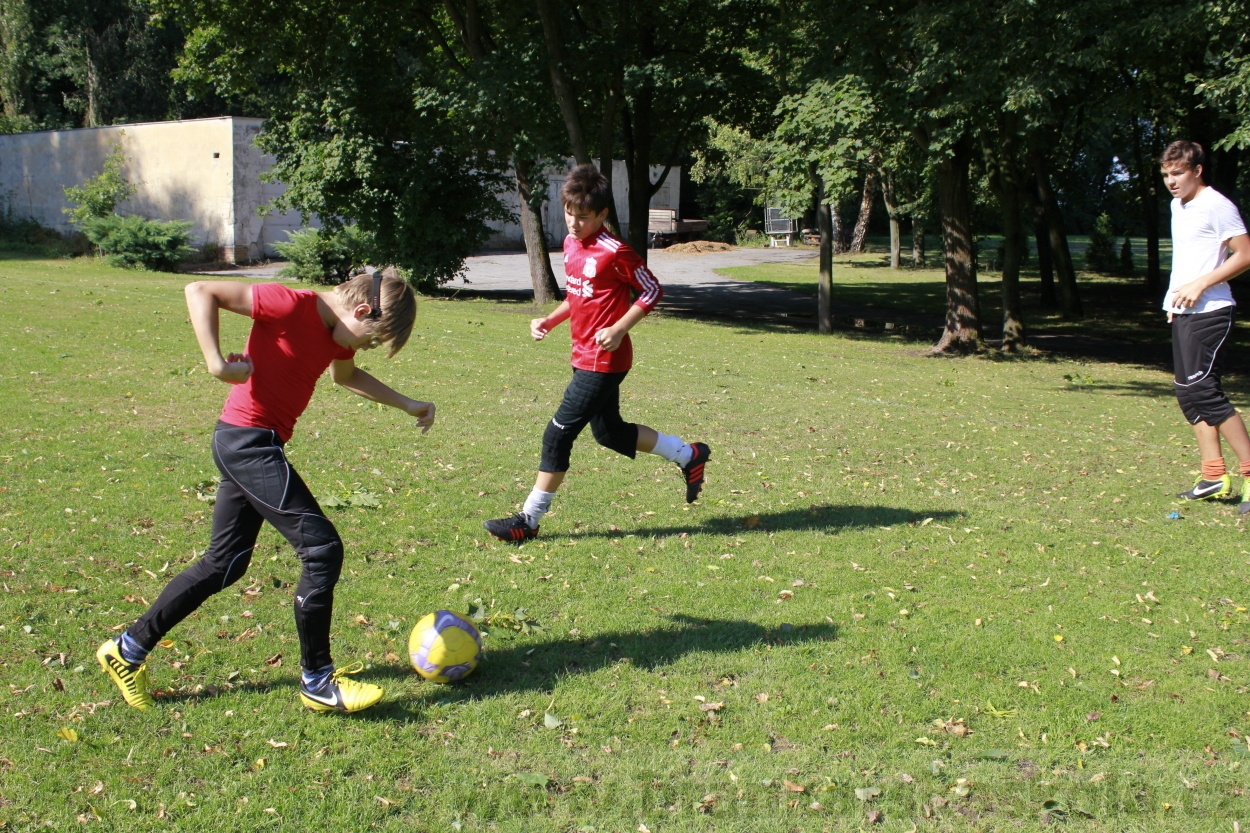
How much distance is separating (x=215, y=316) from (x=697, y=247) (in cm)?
5035

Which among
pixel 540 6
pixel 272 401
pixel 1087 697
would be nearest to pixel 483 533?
pixel 272 401

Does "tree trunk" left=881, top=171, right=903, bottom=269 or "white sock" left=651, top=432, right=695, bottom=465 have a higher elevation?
"tree trunk" left=881, top=171, right=903, bottom=269

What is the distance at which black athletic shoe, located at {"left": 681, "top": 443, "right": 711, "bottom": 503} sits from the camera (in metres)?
6.84

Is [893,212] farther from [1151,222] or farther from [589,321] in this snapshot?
[589,321]

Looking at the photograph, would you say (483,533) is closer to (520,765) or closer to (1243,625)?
(520,765)

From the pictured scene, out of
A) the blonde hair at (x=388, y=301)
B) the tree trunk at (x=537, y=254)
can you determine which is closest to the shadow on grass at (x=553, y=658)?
the blonde hair at (x=388, y=301)

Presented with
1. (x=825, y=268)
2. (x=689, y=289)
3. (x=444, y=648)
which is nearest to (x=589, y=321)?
(x=444, y=648)

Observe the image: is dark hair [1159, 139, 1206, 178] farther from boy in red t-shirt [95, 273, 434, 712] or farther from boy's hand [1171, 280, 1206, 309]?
boy in red t-shirt [95, 273, 434, 712]

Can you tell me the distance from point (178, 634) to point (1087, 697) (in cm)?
397

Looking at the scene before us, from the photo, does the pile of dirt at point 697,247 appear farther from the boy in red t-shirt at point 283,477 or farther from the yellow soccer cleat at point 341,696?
the yellow soccer cleat at point 341,696

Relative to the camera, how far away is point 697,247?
53.0 m

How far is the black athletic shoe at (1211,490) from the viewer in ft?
24.6

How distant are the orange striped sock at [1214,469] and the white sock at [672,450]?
12.7 ft

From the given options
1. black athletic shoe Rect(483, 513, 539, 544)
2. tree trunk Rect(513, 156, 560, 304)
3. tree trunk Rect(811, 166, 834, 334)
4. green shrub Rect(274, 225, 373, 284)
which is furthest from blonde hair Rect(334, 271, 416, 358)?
green shrub Rect(274, 225, 373, 284)
